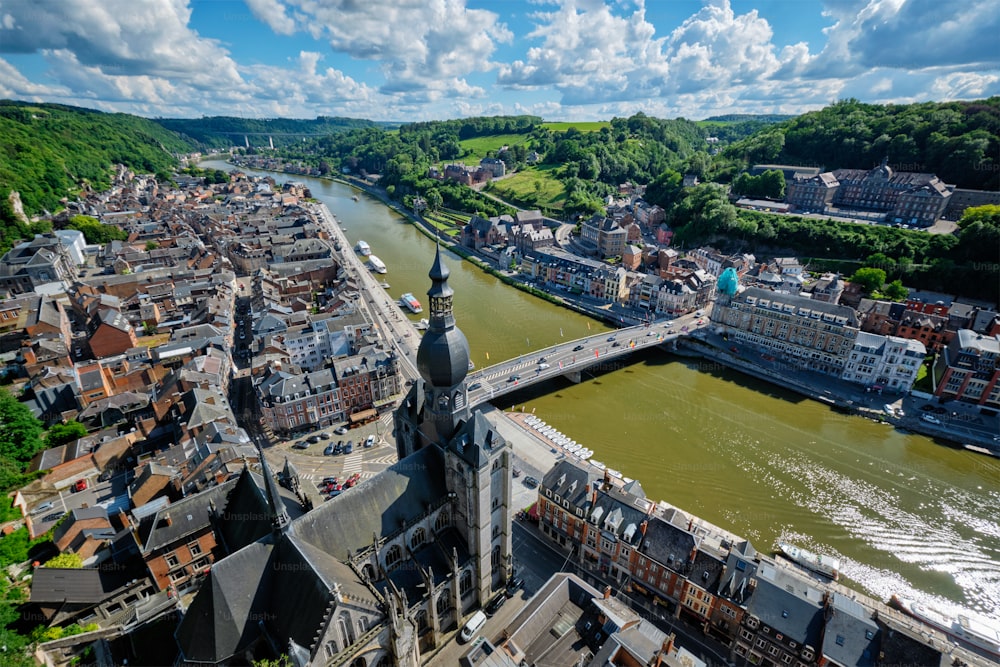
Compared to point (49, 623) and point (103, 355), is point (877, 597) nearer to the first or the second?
point (49, 623)

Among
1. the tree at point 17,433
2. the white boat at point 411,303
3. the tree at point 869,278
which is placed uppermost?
the tree at point 869,278

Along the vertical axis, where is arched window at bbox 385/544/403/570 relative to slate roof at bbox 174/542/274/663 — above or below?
below

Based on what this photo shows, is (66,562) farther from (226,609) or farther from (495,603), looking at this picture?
(495,603)

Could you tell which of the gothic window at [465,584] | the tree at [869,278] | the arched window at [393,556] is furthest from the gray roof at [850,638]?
the tree at [869,278]

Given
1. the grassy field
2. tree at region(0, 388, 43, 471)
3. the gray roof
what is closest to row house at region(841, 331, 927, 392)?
the gray roof

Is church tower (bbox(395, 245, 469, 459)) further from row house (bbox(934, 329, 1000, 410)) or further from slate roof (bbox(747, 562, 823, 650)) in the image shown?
row house (bbox(934, 329, 1000, 410))

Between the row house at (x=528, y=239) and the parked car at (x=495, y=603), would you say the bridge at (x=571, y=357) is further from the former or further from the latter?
the row house at (x=528, y=239)
